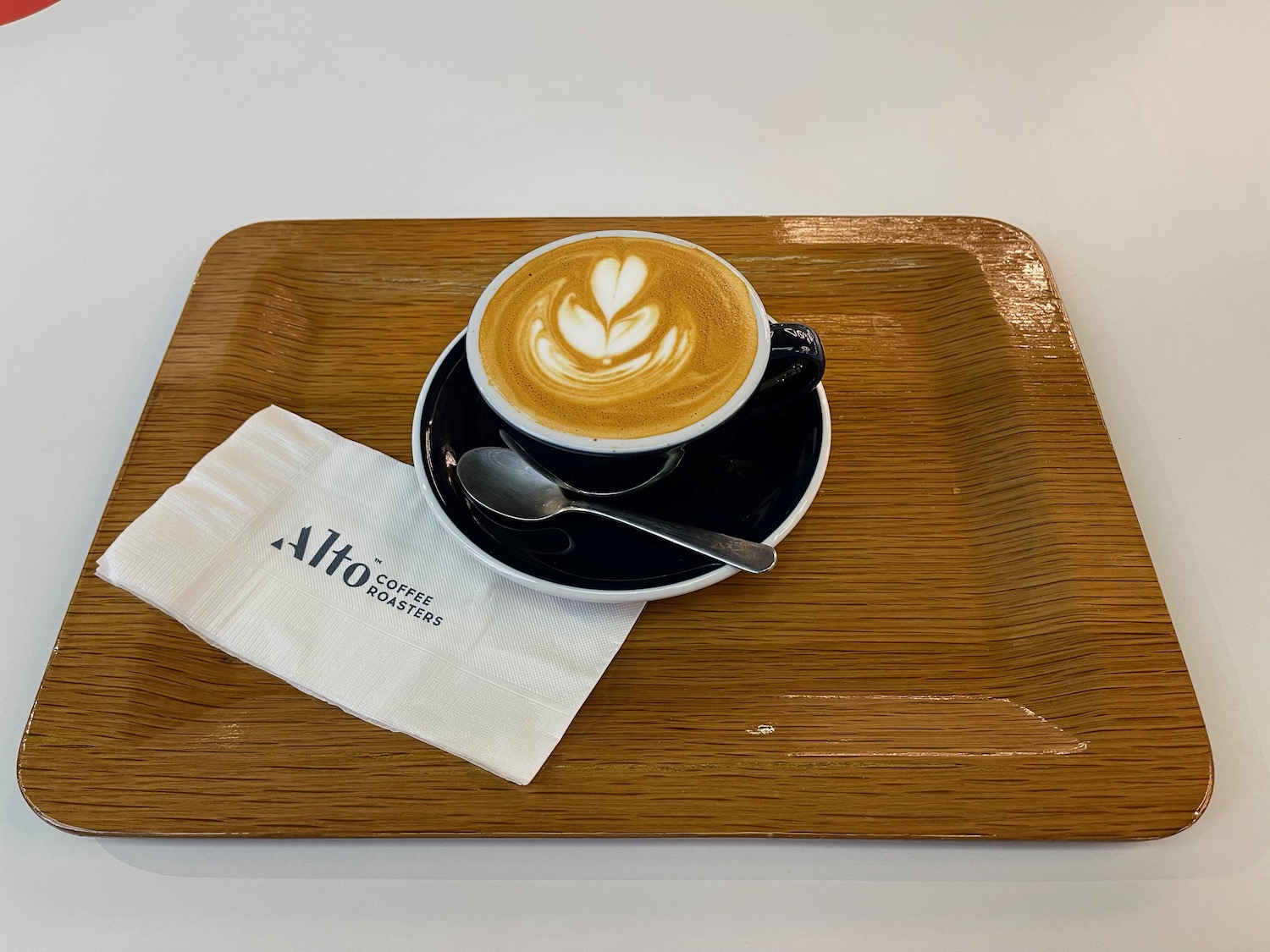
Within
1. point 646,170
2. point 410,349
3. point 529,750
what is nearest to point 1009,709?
point 529,750

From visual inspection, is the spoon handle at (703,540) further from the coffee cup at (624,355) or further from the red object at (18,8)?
the red object at (18,8)

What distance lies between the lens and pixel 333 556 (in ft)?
2.50

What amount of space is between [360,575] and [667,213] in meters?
0.69

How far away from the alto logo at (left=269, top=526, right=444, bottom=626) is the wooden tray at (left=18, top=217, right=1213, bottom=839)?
0.10 m

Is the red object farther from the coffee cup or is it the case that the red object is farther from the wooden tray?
the coffee cup

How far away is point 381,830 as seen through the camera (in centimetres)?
66

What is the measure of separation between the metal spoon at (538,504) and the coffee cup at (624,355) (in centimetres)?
2

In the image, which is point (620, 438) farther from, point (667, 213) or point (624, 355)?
point (667, 213)

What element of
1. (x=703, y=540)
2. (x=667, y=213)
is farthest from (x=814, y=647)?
(x=667, y=213)

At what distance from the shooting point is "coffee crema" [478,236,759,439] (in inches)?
28.6

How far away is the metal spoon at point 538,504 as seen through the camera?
71cm

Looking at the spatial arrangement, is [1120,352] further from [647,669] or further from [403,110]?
[403,110]

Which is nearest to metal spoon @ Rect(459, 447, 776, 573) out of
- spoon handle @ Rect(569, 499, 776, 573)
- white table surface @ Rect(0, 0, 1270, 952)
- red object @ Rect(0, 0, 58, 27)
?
spoon handle @ Rect(569, 499, 776, 573)

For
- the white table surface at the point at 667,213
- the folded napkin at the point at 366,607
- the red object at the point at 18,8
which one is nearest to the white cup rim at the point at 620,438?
the folded napkin at the point at 366,607
